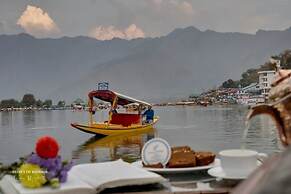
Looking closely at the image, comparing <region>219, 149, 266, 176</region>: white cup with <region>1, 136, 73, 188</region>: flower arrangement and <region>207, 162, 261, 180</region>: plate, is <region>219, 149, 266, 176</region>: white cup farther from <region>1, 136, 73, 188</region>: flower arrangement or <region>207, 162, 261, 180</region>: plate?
<region>1, 136, 73, 188</region>: flower arrangement

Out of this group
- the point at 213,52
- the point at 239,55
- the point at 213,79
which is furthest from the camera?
the point at 213,52

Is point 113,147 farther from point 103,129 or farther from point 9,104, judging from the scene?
point 9,104

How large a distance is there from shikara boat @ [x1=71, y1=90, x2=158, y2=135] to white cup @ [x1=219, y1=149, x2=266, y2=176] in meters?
25.1

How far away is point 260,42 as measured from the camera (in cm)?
16962

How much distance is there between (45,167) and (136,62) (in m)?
170

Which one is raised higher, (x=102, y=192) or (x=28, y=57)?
(x=28, y=57)

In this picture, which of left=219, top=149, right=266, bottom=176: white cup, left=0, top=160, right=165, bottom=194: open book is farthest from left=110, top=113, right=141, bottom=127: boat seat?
left=219, top=149, right=266, bottom=176: white cup

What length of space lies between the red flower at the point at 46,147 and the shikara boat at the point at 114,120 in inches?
989

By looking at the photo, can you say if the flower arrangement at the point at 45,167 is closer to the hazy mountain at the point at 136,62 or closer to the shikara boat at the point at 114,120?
the shikara boat at the point at 114,120

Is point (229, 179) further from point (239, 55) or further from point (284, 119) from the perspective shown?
point (239, 55)

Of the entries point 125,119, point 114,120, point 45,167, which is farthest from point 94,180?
point 125,119

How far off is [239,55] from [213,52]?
1343cm

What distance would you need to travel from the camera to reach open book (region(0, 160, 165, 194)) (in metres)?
1.67

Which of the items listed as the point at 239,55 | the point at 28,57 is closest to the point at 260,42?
the point at 239,55
